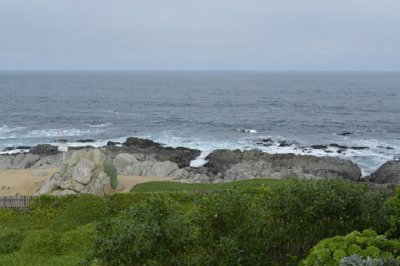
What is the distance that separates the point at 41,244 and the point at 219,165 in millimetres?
28678

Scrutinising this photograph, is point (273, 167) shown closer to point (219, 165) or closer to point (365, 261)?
A: point (219, 165)

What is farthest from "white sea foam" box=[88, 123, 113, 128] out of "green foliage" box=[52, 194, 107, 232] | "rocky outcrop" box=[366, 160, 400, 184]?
"green foliage" box=[52, 194, 107, 232]

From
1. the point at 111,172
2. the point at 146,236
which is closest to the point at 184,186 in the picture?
the point at 111,172

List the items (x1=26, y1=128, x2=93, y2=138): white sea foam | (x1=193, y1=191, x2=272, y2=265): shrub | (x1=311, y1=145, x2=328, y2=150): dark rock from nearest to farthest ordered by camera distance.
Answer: (x1=193, y1=191, x2=272, y2=265): shrub < (x1=311, y1=145, x2=328, y2=150): dark rock < (x1=26, y1=128, x2=93, y2=138): white sea foam

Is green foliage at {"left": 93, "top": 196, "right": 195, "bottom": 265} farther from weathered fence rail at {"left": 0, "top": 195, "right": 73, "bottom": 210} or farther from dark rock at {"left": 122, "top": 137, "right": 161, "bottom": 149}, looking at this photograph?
dark rock at {"left": 122, "top": 137, "right": 161, "bottom": 149}

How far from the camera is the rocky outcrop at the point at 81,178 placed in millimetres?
30703

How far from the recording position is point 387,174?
1698 inches

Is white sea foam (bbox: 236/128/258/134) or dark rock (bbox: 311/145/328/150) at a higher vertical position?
white sea foam (bbox: 236/128/258/134)

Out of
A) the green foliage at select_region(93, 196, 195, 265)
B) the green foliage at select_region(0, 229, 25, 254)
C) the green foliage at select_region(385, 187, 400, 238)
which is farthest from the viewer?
the green foliage at select_region(0, 229, 25, 254)

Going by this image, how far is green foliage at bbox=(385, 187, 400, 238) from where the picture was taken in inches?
534

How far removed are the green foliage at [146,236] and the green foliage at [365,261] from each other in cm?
387

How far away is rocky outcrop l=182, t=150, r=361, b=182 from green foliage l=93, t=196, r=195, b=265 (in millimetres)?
30490

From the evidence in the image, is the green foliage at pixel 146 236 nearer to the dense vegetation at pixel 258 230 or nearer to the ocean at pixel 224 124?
the dense vegetation at pixel 258 230

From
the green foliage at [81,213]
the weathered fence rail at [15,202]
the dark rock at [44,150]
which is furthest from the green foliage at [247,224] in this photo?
the dark rock at [44,150]
